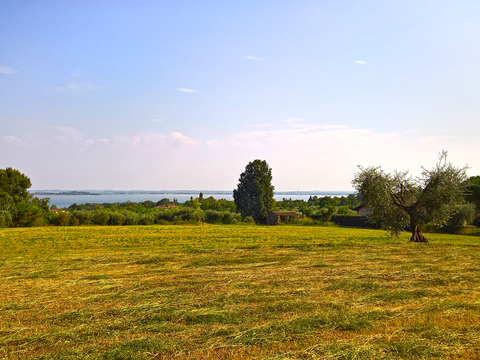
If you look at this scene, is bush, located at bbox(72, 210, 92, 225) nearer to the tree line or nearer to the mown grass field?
the tree line

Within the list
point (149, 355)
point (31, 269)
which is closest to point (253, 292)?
point (149, 355)

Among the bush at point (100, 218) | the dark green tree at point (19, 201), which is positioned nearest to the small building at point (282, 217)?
the bush at point (100, 218)

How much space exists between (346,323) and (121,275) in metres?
7.99

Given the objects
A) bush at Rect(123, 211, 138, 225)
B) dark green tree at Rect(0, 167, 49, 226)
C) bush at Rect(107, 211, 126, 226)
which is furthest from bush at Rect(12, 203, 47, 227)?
bush at Rect(123, 211, 138, 225)

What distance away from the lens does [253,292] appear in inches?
335

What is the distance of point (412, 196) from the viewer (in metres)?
23.6

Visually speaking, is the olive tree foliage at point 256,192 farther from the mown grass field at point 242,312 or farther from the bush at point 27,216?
the mown grass field at point 242,312

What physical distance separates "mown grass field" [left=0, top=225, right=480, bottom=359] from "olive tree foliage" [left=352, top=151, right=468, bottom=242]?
32.8 feet

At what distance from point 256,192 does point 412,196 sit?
140 feet

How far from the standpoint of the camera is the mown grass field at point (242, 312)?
5086 mm

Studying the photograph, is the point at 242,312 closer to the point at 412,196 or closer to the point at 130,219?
the point at 412,196

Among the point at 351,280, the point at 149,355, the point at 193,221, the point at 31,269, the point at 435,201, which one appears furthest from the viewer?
the point at 193,221

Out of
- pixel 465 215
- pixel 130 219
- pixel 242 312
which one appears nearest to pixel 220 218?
pixel 130 219

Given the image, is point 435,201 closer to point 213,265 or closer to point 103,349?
point 213,265
